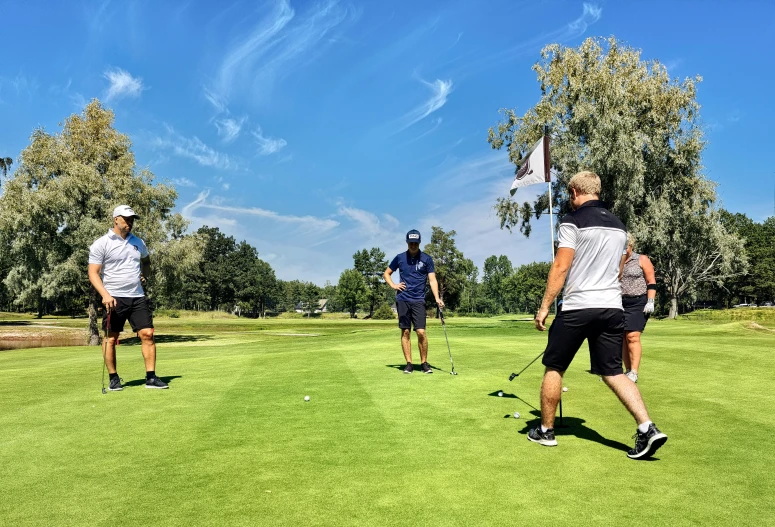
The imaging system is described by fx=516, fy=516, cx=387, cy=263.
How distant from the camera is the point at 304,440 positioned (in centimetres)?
516

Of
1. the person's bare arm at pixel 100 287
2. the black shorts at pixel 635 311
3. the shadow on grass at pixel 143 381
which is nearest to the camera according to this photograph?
the person's bare arm at pixel 100 287

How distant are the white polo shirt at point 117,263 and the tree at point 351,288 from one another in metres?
101

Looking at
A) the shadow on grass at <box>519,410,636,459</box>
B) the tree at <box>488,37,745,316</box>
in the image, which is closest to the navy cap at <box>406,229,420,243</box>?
the shadow on grass at <box>519,410,636,459</box>

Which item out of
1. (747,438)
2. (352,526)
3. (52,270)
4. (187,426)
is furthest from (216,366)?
(52,270)

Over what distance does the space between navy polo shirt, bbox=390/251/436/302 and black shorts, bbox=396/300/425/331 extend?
3.8 inches

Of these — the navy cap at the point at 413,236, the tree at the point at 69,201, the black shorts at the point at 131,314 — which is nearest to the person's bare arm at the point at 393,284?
the navy cap at the point at 413,236

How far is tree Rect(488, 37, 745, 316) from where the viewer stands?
119ft

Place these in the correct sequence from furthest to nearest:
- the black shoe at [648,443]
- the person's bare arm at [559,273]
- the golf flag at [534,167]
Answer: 1. the golf flag at [534,167]
2. the person's bare arm at [559,273]
3. the black shoe at [648,443]

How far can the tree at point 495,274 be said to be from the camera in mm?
162750

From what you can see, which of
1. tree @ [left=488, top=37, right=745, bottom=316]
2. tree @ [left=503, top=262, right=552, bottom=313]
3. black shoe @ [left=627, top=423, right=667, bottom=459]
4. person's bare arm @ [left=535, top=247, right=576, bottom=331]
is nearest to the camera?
black shoe @ [left=627, top=423, right=667, bottom=459]

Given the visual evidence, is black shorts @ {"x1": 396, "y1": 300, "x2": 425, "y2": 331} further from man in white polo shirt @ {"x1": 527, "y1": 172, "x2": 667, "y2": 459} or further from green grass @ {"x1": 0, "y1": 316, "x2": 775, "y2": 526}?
man in white polo shirt @ {"x1": 527, "y1": 172, "x2": 667, "y2": 459}

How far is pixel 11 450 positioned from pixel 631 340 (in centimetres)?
816

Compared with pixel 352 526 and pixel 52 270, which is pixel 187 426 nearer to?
pixel 352 526

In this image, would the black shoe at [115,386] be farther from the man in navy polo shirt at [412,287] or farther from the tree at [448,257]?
the tree at [448,257]
